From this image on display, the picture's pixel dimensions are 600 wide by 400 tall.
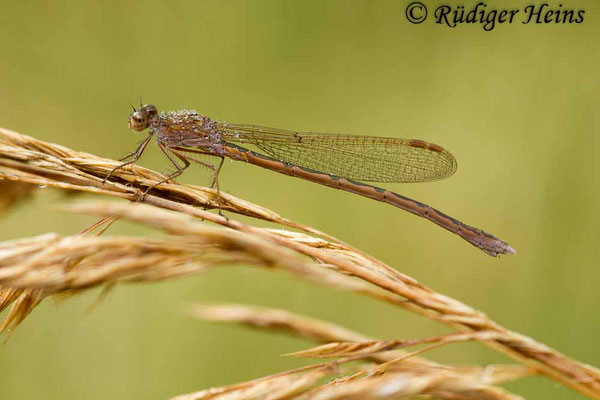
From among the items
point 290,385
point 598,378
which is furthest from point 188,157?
point 598,378

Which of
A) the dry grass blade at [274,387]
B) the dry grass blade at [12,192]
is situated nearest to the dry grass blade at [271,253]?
the dry grass blade at [12,192]

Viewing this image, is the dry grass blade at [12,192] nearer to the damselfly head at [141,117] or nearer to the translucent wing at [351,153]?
the damselfly head at [141,117]

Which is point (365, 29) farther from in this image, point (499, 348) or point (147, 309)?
point (499, 348)

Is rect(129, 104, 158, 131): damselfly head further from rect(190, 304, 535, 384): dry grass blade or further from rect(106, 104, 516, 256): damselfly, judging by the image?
rect(190, 304, 535, 384): dry grass blade

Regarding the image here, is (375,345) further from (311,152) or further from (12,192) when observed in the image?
(311,152)

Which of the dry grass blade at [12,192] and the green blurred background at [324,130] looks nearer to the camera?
the dry grass blade at [12,192]

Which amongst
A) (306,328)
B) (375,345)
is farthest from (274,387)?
(375,345)

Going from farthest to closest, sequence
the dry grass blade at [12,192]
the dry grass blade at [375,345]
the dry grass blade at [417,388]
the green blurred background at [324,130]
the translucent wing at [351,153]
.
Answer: the translucent wing at [351,153]
the green blurred background at [324,130]
the dry grass blade at [12,192]
the dry grass blade at [375,345]
the dry grass blade at [417,388]
